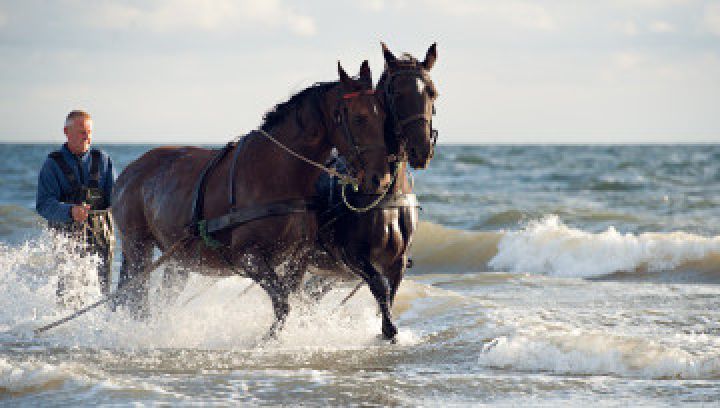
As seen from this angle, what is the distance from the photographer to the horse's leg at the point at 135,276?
7.91 meters

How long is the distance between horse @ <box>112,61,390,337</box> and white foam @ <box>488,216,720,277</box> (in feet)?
25.8

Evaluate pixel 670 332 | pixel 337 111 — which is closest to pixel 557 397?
pixel 337 111

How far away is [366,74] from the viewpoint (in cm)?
648

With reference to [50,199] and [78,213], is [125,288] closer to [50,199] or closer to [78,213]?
[78,213]

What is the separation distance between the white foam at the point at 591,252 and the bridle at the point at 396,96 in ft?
26.2

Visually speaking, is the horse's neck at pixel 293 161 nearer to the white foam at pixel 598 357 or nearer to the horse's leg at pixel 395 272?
the horse's leg at pixel 395 272

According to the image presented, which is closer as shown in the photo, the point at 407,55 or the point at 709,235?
the point at 407,55

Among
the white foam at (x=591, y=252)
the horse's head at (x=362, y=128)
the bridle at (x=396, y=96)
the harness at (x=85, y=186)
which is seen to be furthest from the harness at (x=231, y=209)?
the white foam at (x=591, y=252)

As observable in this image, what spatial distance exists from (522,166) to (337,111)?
36680mm

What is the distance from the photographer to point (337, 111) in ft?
21.1

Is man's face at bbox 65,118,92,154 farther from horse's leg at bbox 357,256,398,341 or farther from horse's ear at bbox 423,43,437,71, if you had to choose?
horse's ear at bbox 423,43,437,71

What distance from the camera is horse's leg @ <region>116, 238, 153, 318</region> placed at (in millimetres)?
7906

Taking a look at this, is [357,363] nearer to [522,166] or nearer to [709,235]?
[709,235]

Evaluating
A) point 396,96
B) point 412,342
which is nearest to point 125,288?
point 412,342
